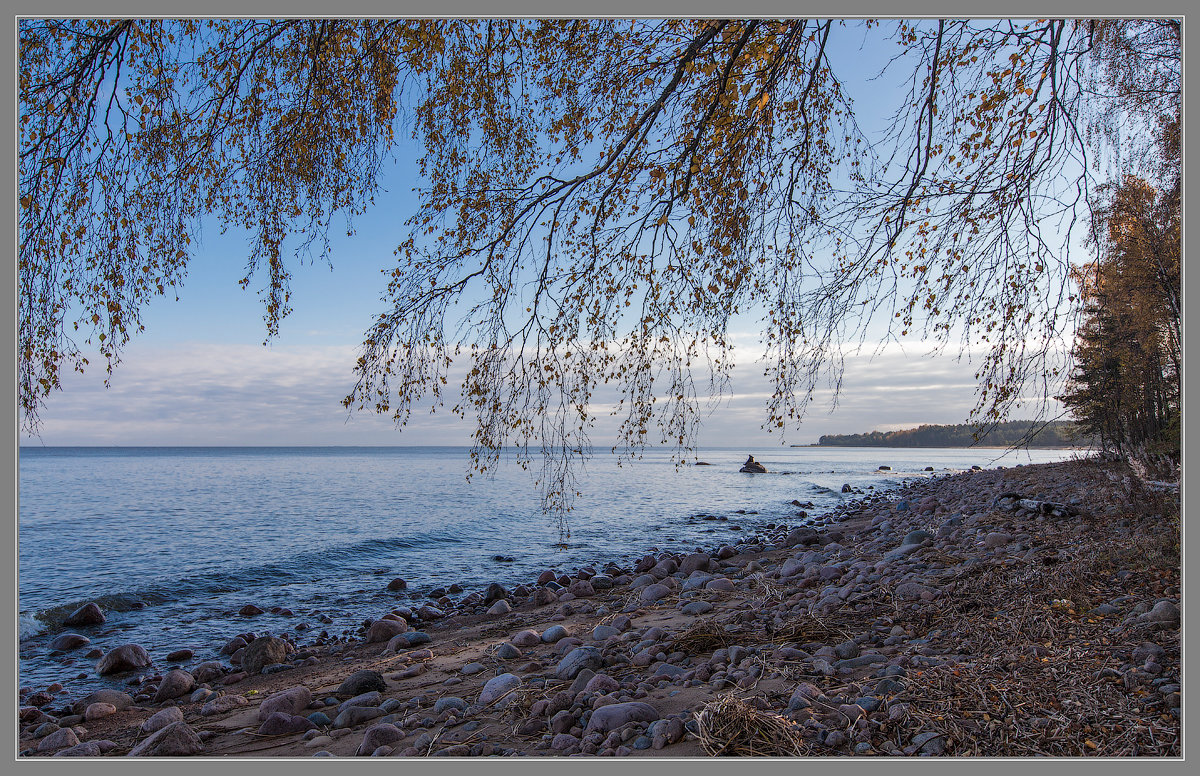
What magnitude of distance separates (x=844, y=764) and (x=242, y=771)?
3218mm

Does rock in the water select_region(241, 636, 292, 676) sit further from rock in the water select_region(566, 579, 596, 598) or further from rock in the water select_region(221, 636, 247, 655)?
rock in the water select_region(566, 579, 596, 598)

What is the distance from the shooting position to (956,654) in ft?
10.8

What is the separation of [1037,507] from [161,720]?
10460 mm

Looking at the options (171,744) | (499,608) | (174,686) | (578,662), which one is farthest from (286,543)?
(578,662)

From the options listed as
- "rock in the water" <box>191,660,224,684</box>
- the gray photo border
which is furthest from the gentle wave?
the gray photo border

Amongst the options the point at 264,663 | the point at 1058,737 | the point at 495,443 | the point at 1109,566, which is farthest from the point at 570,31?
the point at 264,663

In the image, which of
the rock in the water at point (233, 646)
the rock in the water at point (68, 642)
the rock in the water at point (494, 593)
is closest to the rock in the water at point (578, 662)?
the rock in the water at point (494, 593)

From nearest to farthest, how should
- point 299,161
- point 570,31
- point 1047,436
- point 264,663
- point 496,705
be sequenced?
1. point 496,705
2. point 570,31
3. point 299,161
4. point 1047,436
5. point 264,663

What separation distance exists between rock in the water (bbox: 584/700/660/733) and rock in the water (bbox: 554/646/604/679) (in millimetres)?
1011

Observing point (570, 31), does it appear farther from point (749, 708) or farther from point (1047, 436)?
point (1047, 436)

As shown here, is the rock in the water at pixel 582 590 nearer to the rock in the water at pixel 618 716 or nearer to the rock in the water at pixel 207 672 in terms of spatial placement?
the rock in the water at pixel 207 672

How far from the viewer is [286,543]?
12.7 meters

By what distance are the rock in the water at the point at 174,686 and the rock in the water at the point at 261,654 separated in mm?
552

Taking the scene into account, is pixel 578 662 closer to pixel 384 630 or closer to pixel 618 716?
pixel 618 716
